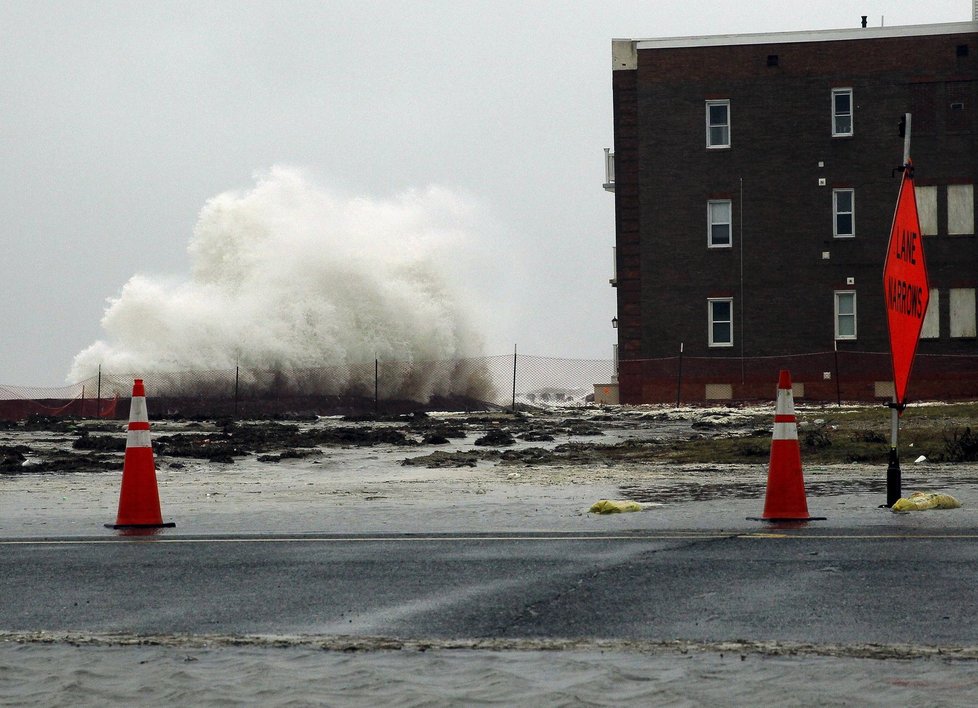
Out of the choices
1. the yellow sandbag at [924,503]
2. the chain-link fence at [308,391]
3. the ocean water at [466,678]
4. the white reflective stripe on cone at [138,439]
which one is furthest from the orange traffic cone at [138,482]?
the chain-link fence at [308,391]

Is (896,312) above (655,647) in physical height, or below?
above

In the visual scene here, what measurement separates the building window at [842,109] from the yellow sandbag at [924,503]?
123 feet

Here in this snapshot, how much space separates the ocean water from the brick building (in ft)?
137

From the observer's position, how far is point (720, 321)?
46.3 metres

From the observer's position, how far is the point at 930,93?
45.6 meters

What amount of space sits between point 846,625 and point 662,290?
136ft

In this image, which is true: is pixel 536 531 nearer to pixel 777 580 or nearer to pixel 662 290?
pixel 777 580

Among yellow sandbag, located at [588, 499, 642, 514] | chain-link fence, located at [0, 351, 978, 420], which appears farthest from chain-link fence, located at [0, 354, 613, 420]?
yellow sandbag, located at [588, 499, 642, 514]

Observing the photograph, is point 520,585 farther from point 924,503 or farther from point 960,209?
point 960,209

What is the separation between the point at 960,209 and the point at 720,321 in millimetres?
8538

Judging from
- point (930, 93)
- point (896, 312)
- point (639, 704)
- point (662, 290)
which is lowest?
point (639, 704)

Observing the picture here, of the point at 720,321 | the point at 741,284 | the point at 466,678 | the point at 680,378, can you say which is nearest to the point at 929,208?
the point at 741,284

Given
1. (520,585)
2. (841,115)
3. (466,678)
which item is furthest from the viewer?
(841,115)

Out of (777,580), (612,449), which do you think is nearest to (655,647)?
(777,580)
